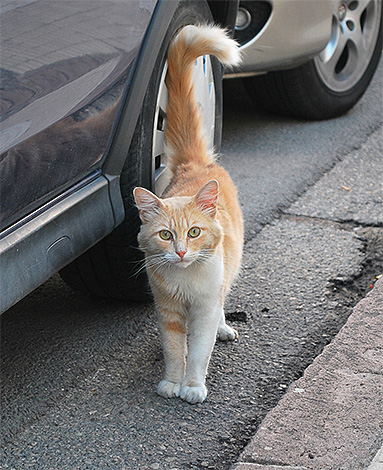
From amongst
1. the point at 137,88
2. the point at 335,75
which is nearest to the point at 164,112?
the point at 137,88

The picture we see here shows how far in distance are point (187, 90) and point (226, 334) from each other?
95 centimetres

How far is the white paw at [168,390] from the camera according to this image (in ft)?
7.77

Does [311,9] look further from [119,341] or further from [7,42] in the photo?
[7,42]

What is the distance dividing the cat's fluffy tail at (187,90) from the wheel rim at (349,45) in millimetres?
2086

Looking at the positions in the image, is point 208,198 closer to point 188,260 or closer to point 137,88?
point 188,260

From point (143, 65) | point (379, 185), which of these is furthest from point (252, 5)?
point (143, 65)

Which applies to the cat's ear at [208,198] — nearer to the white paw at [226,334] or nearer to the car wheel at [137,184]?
the car wheel at [137,184]

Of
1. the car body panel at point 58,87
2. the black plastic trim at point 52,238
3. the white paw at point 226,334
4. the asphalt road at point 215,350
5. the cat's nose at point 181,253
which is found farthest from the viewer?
the white paw at point 226,334

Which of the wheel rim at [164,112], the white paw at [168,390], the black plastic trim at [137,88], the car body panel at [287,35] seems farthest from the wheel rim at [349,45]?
the white paw at [168,390]

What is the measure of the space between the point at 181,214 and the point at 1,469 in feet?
3.11

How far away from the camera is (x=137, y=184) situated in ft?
8.51

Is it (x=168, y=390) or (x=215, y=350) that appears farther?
(x=215, y=350)

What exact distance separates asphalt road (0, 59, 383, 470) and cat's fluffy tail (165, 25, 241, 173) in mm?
636

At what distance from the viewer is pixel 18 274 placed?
1.96 metres
